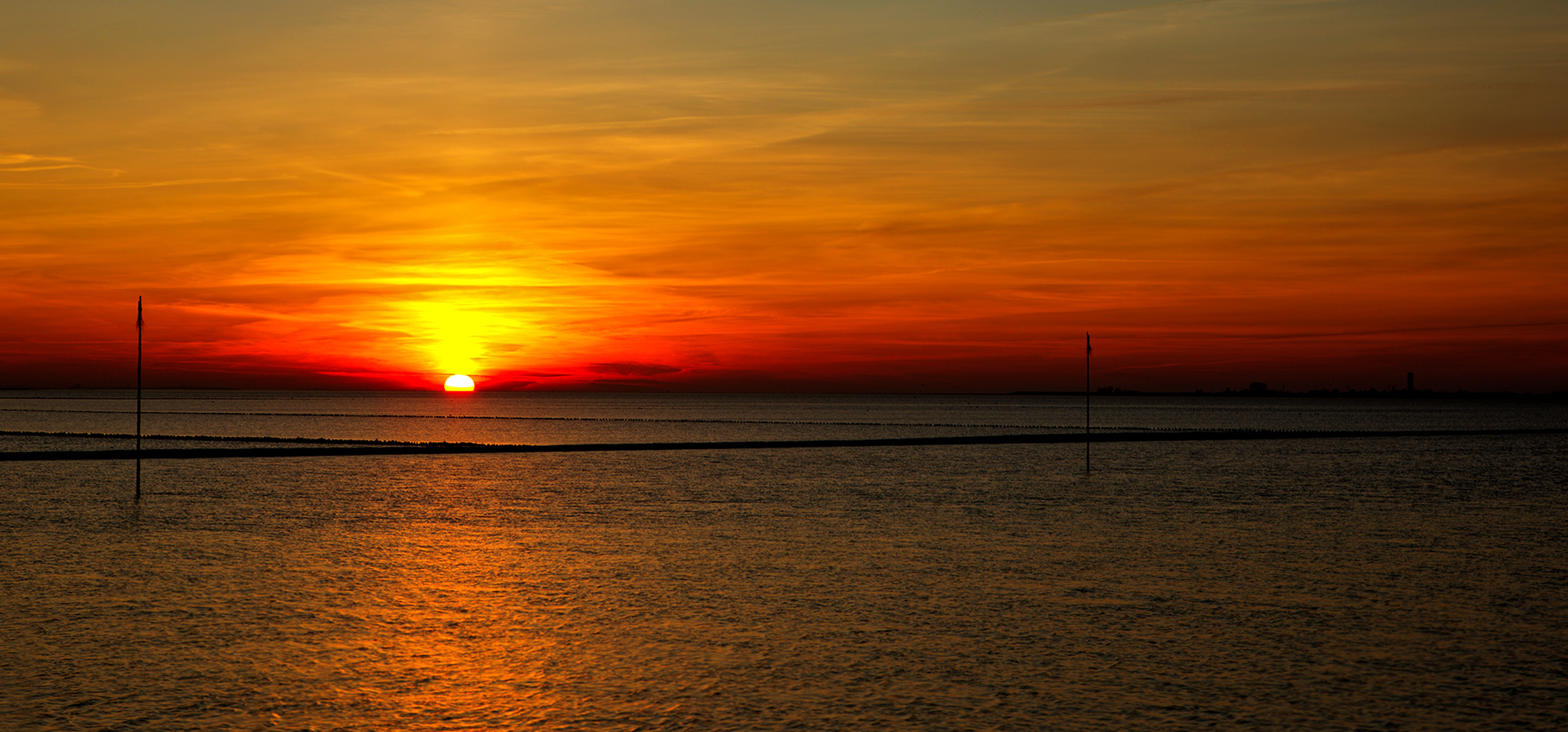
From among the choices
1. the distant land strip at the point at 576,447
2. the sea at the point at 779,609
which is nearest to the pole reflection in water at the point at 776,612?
the sea at the point at 779,609

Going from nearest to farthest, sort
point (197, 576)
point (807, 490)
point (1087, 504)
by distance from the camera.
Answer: point (197, 576)
point (1087, 504)
point (807, 490)

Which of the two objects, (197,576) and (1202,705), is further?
(197,576)

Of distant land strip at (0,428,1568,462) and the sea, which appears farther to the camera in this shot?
distant land strip at (0,428,1568,462)

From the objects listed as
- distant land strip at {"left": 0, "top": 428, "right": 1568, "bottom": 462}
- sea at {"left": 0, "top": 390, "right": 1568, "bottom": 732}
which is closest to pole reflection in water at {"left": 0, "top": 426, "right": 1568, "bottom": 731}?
sea at {"left": 0, "top": 390, "right": 1568, "bottom": 732}

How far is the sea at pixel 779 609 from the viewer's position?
27.7 feet

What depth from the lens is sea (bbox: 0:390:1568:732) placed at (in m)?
8.44

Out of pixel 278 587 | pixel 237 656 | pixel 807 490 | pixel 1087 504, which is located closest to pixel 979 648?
pixel 237 656

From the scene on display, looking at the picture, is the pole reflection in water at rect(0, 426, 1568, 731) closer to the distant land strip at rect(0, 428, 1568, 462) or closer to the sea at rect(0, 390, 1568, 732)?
the sea at rect(0, 390, 1568, 732)

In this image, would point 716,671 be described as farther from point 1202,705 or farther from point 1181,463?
point 1181,463

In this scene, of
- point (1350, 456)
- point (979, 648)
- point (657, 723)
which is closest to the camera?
point (657, 723)

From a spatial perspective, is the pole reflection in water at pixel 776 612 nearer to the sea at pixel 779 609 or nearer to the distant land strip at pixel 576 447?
the sea at pixel 779 609

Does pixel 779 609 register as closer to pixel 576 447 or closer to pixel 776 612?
pixel 776 612

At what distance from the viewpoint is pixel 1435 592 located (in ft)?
44.1

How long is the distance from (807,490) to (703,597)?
15.2 metres
